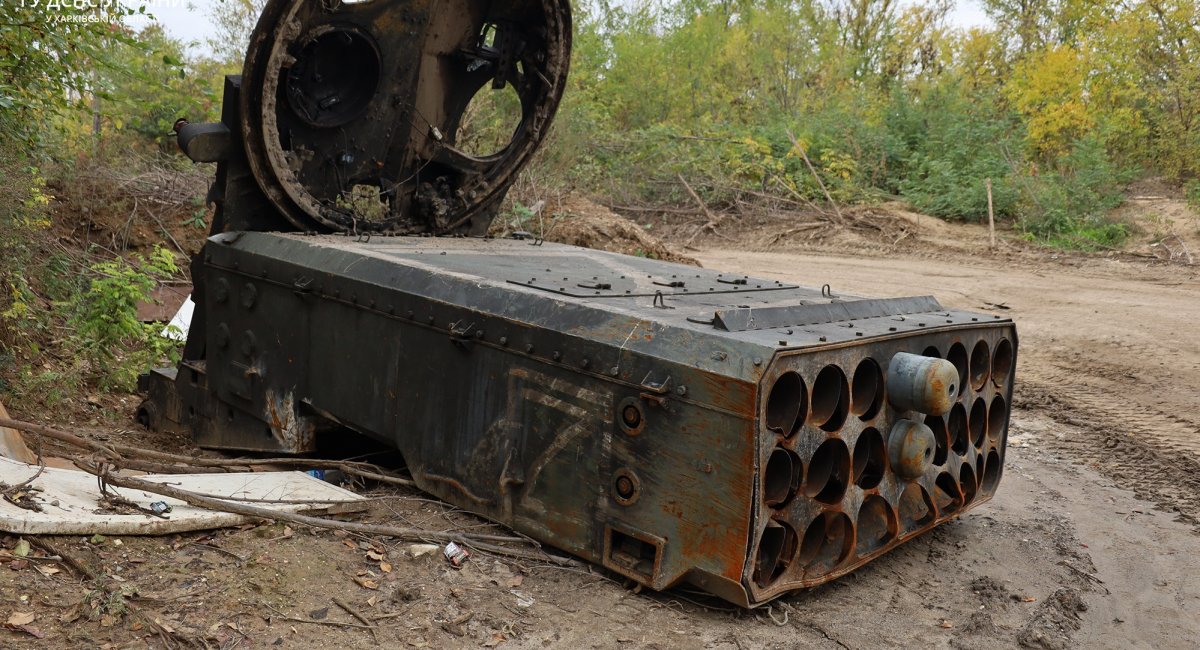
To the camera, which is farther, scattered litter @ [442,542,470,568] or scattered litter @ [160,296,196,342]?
scattered litter @ [160,296,196,342]

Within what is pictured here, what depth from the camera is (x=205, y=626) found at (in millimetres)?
3182

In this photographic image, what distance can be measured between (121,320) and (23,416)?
1.20 metres

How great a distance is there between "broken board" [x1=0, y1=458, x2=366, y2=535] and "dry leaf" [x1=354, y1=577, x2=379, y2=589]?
0.58m

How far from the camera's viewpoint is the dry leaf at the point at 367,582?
3623 millimetres

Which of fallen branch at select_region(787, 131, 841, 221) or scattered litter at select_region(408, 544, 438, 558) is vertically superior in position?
fallen branch at select_region(787, 131, 841, 221)

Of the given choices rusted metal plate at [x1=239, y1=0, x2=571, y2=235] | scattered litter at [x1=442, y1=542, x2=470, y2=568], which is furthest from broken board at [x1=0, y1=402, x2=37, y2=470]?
scattered litter at [x1=442, y1=542, x2=470, y2=568]

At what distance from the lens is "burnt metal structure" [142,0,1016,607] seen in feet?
11.4

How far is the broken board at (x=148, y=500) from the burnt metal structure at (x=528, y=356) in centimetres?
38

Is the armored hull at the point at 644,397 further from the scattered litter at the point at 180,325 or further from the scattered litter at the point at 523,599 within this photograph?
the scattered litter at the point at 180,325

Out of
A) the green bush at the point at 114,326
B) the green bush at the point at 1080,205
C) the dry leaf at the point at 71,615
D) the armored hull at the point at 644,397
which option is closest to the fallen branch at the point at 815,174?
the green bush at the point at 1080,205

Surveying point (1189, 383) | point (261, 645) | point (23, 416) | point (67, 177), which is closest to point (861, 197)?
point (1189, 383)

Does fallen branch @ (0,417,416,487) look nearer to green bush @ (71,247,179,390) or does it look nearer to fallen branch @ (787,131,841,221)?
green bush @ (71,247,179,390)

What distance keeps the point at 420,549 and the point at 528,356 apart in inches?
32.5

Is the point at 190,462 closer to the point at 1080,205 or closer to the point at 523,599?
the point at 523,599
